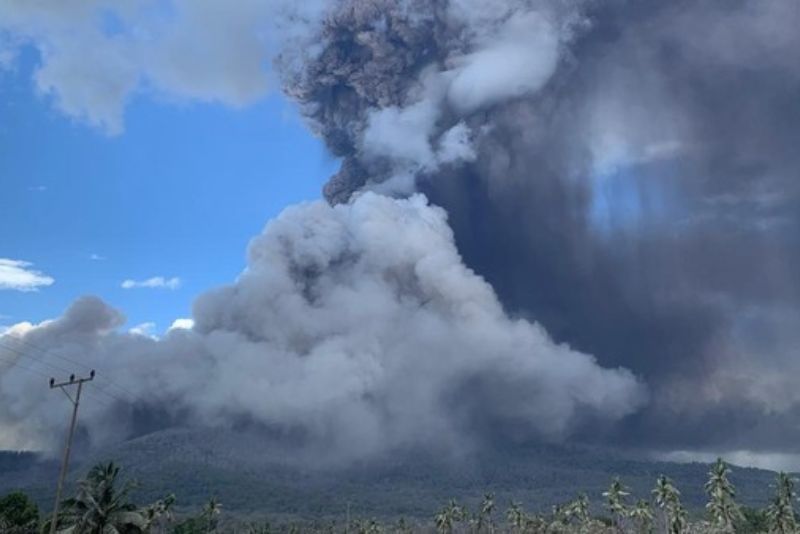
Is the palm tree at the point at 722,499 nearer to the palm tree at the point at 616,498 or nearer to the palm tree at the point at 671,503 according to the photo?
the palm tree at the point at 671,503

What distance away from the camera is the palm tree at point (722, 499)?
5039 inches

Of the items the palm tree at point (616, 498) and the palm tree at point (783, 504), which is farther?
the palm tree at point (616, 498)

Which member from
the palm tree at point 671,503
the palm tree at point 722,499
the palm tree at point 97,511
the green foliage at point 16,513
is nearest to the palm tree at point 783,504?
the palm tree at point 722,499

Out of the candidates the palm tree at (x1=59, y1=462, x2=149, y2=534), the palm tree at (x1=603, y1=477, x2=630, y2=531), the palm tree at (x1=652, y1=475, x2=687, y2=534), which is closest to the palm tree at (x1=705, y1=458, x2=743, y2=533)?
the palm tree at (x1=652, y1=475, x2=687, y2=534)

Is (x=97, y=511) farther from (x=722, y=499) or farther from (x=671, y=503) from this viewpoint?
(x=671, y=503)

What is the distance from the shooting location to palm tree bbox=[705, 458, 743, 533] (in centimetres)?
12800

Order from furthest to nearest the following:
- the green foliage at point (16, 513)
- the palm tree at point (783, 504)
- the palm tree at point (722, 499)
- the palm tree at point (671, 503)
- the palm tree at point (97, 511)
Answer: the palm tree at point (671, 503), the palm tree at point (783, 504), the green foliage at point (16, 513), the palm tree at point (722, 499), the palm tree at point (97, 511)

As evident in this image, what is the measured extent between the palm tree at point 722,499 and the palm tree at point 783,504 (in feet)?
25.6

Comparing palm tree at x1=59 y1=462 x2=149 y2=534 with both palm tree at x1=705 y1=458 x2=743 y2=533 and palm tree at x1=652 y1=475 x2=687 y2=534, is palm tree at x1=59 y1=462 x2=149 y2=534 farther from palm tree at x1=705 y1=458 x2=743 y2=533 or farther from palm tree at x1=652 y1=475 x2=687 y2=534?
palm tree at x1=652 y1=475 x2=687 y2=534

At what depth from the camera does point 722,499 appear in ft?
420

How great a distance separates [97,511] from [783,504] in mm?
115930

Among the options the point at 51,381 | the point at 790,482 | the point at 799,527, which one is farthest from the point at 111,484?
the point at 799,527

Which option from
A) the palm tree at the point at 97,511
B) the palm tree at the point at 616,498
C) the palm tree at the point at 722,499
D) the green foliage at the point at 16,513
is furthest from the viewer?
the palm tree at the point at 616,498

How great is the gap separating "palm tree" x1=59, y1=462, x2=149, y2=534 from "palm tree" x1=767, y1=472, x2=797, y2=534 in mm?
113074
